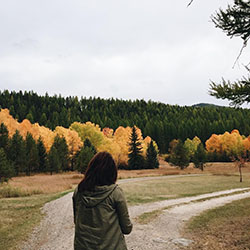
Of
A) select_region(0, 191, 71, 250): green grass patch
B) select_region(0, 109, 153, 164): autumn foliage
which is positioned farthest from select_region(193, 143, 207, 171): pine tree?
select_region(0, 191, 71, 250): green grass patch

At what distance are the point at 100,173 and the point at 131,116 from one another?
470 feet

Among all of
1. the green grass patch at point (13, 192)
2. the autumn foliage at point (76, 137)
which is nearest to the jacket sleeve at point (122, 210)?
the green grass patch at point (13, 192)

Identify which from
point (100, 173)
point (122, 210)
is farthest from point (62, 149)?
point (122, 210)

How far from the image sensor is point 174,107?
7126 inches

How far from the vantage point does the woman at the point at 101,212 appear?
12.0ft

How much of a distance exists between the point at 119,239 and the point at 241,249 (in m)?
5.95

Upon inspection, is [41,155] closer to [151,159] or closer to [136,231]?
[151,159]

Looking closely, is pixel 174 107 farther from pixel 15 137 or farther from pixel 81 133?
pixel 15 137

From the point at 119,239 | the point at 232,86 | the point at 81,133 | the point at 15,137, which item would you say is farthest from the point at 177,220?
the point at 81,133

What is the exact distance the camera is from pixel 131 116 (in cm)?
14675

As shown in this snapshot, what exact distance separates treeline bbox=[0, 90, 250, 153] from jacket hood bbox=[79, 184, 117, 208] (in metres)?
106

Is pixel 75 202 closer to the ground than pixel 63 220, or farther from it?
farther from it

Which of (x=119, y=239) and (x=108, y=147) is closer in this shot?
(x=119, y=239)

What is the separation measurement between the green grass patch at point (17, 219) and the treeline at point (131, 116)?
9044 cm
